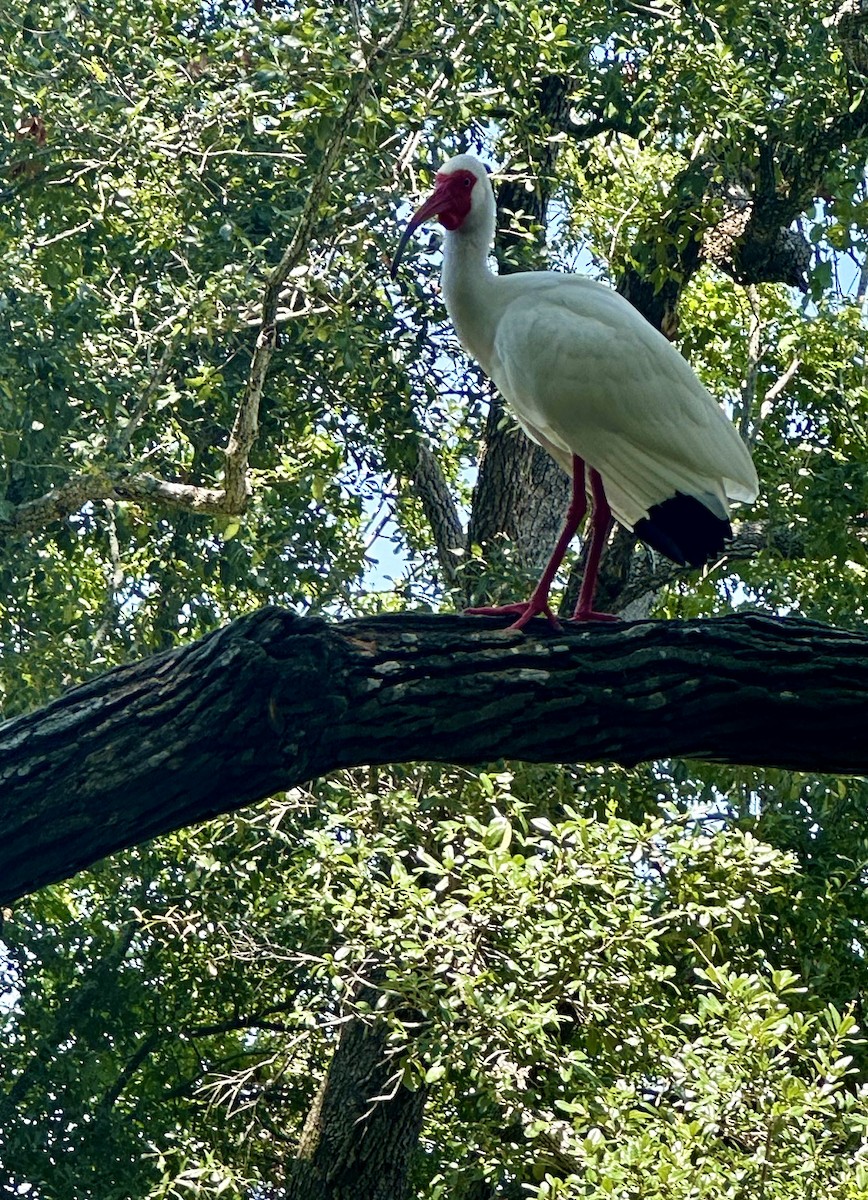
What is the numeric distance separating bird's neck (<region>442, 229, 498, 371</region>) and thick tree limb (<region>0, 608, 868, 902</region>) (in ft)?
5.27

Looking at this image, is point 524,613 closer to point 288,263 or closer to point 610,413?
point 610,413

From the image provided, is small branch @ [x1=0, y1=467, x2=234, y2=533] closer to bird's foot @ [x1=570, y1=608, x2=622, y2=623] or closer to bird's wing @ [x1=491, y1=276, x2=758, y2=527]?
bird's wing @ [x1=491, y1=276, x2=758, y2=527]

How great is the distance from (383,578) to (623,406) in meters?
4.90

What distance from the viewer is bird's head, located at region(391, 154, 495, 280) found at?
4.95 metres

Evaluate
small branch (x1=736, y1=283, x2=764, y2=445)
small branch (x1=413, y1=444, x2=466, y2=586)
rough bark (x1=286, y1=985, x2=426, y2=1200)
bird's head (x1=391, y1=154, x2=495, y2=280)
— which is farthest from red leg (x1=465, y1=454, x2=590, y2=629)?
small branch (x1=413, y1=444, x2=466, y2=586)

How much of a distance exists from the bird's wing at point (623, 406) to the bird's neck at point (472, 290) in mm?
188

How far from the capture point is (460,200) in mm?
4988

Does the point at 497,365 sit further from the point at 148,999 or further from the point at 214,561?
the point at 148,999

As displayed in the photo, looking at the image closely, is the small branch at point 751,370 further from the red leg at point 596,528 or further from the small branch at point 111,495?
the red leg at point 596,528

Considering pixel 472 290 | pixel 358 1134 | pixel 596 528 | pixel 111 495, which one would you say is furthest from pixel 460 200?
pixel 358 1134

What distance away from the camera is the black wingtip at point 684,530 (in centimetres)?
410

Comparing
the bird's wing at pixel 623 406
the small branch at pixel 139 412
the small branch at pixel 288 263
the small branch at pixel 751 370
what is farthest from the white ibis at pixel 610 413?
the small branch at pixel 751 370

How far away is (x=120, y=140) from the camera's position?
258 inches

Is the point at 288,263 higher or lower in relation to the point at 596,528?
higher
